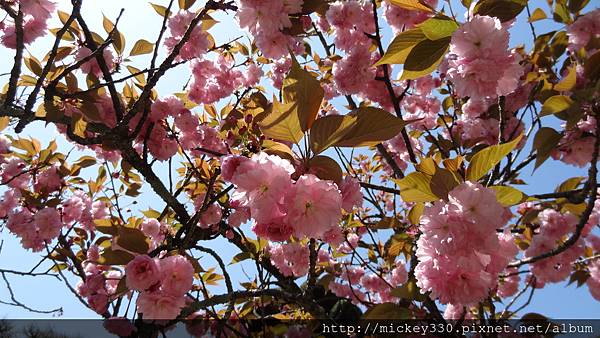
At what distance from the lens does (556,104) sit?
1580 millimetres

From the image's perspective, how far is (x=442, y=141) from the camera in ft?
9.77

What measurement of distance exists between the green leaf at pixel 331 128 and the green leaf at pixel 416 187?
267 millimetres

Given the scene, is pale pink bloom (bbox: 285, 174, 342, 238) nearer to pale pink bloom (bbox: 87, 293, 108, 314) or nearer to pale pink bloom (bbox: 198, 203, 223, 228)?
pale pink bloom (bbox: 87, 293, 108, 314)

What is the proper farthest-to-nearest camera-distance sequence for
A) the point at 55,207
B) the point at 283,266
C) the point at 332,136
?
the point at 283,266
the point at 55,207
the point at 332,136

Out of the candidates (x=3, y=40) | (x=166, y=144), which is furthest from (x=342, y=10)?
(x=3, y=40)

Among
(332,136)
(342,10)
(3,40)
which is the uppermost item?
(342,10)

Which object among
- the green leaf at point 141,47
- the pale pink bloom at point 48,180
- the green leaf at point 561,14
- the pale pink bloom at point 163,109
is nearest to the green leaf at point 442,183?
the pale pink bloom at point 163,109

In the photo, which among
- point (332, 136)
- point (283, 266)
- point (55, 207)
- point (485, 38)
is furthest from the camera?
point (283, 266)

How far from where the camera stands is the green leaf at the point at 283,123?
1.00 m

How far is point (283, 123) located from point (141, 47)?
1.90 m

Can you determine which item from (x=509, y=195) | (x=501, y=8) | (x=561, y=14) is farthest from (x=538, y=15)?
(x=509, y=195)

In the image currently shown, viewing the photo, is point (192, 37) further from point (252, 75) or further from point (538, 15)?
point (538, 15)

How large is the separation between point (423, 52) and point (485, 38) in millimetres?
194

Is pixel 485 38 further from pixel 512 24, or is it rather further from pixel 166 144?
pixel 166 144
